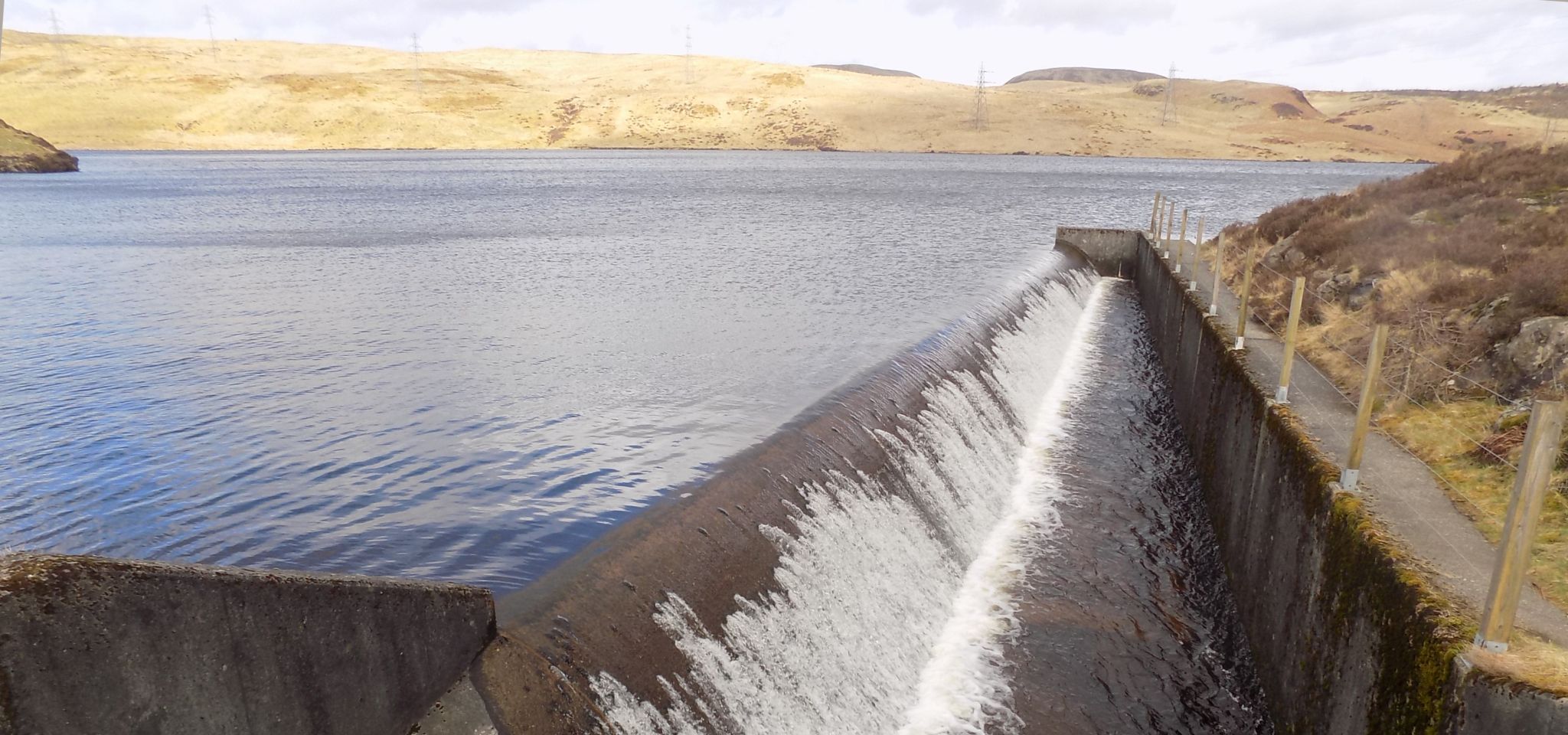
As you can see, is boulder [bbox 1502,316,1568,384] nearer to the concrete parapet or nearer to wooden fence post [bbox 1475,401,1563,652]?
wooden fence post [bbox 1475,401,1563,652]

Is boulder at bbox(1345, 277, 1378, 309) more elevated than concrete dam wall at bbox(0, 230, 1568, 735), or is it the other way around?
boulder at bbox(1345, 277, 1378, 309)

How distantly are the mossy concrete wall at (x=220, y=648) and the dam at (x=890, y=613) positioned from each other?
0.01m

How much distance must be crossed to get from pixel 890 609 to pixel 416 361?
10.7 meters

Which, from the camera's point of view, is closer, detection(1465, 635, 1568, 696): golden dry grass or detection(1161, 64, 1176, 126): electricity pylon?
detection(1465, 635, 1568, 696): golden dry grass

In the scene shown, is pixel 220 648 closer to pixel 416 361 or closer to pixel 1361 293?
pixel 416 361

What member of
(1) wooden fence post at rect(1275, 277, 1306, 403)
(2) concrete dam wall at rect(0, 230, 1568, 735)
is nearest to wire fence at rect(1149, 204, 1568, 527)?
(1) wooden fence post at rect(1275, 277, 1306, 403)

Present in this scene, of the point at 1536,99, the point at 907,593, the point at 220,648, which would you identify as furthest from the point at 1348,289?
the point at 1536,99

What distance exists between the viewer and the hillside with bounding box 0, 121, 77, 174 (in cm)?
8006

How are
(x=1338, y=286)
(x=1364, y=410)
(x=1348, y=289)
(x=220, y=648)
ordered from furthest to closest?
(x=1338, y=286) < (x=1348, y=289) < (x=1364, y=410) < (x=220, y=648)

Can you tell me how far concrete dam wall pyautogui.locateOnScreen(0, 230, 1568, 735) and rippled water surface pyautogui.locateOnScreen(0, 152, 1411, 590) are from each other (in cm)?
178

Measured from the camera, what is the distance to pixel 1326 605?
766 centimetres

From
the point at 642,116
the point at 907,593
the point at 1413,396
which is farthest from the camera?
the point at 642,116

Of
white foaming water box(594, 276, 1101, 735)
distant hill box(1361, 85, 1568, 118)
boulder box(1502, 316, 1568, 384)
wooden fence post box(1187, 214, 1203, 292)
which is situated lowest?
white foaming water box(594, 276, 1101, 735)

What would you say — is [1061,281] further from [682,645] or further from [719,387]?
[682,645]
